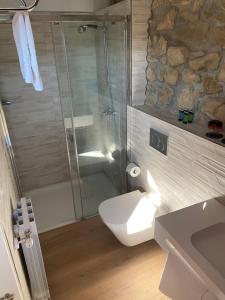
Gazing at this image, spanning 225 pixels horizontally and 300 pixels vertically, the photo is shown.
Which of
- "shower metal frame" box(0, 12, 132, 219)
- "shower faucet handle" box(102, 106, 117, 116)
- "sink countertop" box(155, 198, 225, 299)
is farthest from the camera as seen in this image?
"shower faucet handle" box(102, 106, 117, 116)

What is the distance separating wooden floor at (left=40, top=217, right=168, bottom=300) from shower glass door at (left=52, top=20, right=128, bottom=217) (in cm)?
38

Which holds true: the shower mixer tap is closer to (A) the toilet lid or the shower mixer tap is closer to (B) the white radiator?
(A) the toilet lid

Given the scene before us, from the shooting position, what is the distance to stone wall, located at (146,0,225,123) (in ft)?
4.63

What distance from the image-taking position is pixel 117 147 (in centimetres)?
259

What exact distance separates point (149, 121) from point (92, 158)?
986 mm

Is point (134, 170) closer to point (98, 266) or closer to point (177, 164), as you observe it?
point (177, 164)

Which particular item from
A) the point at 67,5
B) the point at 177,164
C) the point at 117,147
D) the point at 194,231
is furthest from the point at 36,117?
the point at 194,231

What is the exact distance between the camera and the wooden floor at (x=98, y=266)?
1710mm

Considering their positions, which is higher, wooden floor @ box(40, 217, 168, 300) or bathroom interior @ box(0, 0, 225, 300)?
bathroom interior @ box(0, 0, 225, 300)

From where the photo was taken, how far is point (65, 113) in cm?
224

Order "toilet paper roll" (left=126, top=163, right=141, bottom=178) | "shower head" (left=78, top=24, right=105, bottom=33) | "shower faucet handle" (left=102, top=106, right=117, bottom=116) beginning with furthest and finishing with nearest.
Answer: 1. "shower faucet handle" (left=102, top=106, right=117, bottom=116)
2. "toilet paper roll" (left=126, top=163, right=141, bottom=178)
3. "shower head" (left=78, top=24, right=105, bottom=33)

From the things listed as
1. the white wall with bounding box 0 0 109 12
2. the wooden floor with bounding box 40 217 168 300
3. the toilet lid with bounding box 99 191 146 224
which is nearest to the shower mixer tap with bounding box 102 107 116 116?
the toilet lid with bounding box 99 191 146 224

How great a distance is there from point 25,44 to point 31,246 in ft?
4.45

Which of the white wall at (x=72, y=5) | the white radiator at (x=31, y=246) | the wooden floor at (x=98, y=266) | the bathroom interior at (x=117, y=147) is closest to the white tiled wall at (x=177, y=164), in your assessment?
the bathroom interior at (x=117, y=147)
